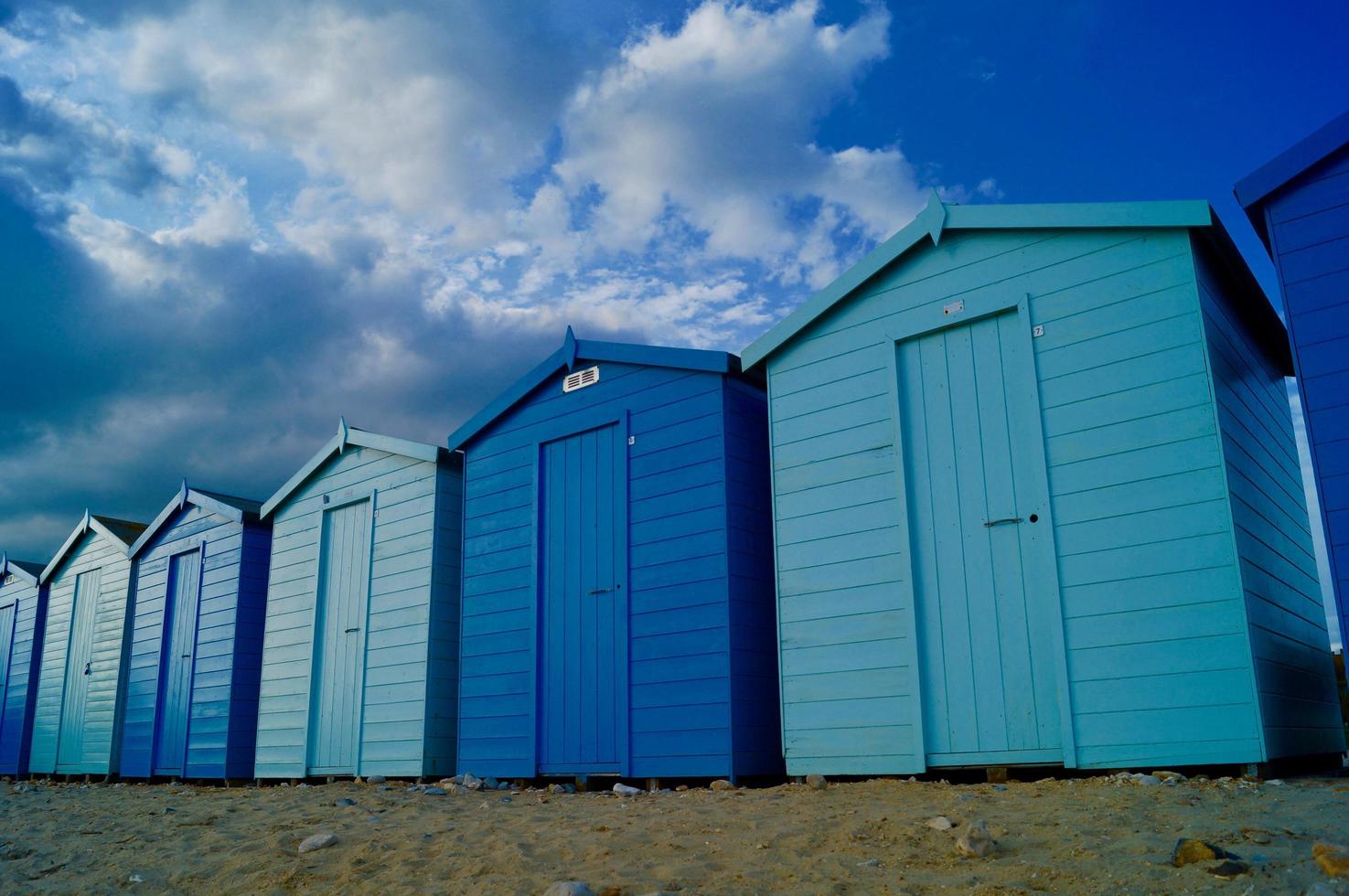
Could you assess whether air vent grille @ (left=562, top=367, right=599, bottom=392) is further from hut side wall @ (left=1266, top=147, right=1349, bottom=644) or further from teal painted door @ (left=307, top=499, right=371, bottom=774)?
hut side wall @ (left=1266, top=147, right=1349, bottom=644)

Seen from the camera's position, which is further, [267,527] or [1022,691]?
[267,527]

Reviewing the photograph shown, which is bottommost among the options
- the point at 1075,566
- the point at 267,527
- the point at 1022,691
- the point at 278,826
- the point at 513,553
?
the point at 278,826

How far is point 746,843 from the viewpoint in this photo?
5.35 meters

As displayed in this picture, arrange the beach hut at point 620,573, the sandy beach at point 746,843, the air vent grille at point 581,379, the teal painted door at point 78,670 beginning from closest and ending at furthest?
1. the sandy beach at point 746,843
2. the beach hut at point 620,573
3. the air vent grille at point 581,379
4. the teal painted door at point 78,670

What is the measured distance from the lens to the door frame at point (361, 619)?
38.8 feet

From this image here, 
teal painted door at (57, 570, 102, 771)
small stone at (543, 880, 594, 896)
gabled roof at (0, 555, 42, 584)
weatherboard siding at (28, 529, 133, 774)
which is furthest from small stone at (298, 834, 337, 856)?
gabled roof at (0, 555, 42, 584)

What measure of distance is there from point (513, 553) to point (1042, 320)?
220 inches

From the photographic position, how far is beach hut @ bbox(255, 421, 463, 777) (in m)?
11.3

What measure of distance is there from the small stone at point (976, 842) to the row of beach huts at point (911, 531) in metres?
2.01

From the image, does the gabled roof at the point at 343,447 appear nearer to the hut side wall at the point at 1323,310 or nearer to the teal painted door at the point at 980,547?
the teal painted door at the point at 980,547

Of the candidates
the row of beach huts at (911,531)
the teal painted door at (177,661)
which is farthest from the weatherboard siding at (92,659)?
the row of beach huts at (911,531)

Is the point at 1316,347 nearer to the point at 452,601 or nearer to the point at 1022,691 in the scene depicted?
the point at 1022,691

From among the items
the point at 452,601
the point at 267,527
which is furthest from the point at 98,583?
the point at 452,601

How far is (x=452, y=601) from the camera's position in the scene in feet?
38.0
